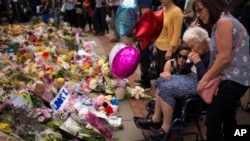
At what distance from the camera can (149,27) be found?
3.91 metres

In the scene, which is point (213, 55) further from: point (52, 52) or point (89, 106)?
point (52, 52)

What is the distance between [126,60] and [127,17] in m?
0.56

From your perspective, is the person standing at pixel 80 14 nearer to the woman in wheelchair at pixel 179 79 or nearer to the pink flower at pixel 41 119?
the pink flower at pixel 41 119

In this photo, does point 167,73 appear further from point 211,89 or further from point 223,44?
point 223,44

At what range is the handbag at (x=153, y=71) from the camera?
499 cm

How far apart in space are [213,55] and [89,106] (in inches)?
80.0

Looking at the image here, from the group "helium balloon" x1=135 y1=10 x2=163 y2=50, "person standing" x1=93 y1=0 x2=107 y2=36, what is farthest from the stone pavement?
"person standing" x1=93 y1=0 x2=107 y2=36

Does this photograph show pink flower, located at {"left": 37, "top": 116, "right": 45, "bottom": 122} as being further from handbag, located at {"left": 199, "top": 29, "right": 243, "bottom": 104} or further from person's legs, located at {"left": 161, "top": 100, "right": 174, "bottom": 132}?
handbag, located at {"left": 199, "top": 29, "right": 243, "bottom": 104}

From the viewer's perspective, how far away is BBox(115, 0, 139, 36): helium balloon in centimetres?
412

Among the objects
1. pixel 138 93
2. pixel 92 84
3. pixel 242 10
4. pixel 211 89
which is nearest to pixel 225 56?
pixel 211 89

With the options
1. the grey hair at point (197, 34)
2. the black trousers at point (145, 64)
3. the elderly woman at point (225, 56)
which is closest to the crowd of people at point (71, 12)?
the black trousers at point (145, 64)

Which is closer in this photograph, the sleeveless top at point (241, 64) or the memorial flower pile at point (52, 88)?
the sleeveless top at point (241, 64)

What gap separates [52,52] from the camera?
20.3ft

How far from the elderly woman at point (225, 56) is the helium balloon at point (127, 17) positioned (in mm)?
1509
